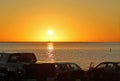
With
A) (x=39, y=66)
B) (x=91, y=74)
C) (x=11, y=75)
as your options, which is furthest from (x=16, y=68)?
(x=91, y=74)

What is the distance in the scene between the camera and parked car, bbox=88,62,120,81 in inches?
928

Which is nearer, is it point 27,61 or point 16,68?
point 16,68

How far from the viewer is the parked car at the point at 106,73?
77.3 feet

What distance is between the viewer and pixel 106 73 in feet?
78.8

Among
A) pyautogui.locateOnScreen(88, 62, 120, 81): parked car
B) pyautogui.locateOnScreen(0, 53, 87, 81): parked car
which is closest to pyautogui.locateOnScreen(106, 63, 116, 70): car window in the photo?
pyautogui.locateOnScreen(88, 62, 120, 81): parked car

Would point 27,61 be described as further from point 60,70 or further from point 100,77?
point 100,77

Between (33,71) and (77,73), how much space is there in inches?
88.0

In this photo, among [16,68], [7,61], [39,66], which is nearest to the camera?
[39,66]

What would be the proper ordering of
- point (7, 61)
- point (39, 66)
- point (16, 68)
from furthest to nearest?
1. point (7, 61)
2. point (16, 68)
3. point (39, 66)

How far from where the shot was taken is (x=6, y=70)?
25.1 meters

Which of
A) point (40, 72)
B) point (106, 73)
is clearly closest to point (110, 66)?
point (106, 73)

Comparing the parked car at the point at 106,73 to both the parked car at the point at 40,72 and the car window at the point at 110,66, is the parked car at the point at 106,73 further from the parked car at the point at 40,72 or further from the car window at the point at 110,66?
the parked car at the point at 40,72

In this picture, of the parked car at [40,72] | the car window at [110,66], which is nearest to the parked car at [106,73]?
the car window at [110,66]

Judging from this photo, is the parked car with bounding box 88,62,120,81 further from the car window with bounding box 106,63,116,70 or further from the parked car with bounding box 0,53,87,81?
the parked car with bounding box 0,53,87,81
